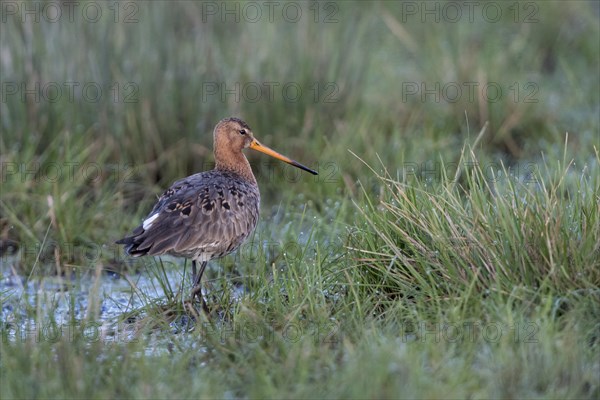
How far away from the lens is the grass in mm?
4090

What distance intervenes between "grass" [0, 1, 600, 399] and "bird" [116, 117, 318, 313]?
0.15 m

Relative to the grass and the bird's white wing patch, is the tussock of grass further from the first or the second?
the bird's white wing patch

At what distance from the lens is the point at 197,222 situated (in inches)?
209

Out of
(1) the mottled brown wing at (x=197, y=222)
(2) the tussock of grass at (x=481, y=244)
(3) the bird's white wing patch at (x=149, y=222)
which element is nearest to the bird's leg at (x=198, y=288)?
(1) the mottled brown wing at (x=197, y=222)

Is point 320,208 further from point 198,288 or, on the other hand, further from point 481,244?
point 481,244

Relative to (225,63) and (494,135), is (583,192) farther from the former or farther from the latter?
(225,63)

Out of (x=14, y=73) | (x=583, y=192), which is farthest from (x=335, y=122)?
(x=583, y=192)

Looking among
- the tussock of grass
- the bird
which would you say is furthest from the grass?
the bird

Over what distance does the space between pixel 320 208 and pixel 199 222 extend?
1546mm

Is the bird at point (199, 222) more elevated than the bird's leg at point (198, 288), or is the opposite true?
the bird at point (199, 222)

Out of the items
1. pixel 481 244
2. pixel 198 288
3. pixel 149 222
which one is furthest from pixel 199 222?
pixel 481 244

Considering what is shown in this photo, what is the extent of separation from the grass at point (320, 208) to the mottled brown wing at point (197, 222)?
0.50ft

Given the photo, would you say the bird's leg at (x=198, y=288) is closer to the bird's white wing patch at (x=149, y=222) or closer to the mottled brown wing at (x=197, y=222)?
the mottled brown wing at (x=197, y=222)

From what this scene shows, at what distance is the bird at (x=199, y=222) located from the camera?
515cm
